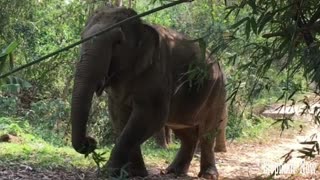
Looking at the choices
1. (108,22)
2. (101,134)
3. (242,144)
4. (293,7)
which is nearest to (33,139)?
(101,134)

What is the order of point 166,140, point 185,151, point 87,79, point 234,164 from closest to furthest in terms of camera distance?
point 87,79 < point 185,151 < point 234,164 < point 166,140

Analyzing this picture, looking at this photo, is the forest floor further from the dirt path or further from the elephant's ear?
the elephant's ear

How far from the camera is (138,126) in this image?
18.4 ft

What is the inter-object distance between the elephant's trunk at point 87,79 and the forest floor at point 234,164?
467mm

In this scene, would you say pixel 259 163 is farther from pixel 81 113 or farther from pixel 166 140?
pixel 81 113

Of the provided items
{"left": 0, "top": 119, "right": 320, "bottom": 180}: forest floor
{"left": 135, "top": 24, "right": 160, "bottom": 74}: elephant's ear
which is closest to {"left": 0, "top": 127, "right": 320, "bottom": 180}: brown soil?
{"left": 0, "top": 119, "right": 320, "bottom": 180}: forest floor

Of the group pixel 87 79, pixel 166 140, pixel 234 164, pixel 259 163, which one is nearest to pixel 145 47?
pixel 87 79

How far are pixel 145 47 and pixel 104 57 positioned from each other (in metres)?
0.61

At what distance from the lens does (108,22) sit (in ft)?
17.6

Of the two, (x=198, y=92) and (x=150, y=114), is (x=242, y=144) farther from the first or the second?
(x=150, y=114)

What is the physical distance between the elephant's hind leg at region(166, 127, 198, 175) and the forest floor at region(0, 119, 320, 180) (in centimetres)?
15

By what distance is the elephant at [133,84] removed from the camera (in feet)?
16.3

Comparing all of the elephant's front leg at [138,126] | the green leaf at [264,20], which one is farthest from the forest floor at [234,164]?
the green leaf at [264,20]

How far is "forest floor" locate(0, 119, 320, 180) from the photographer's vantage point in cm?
518
